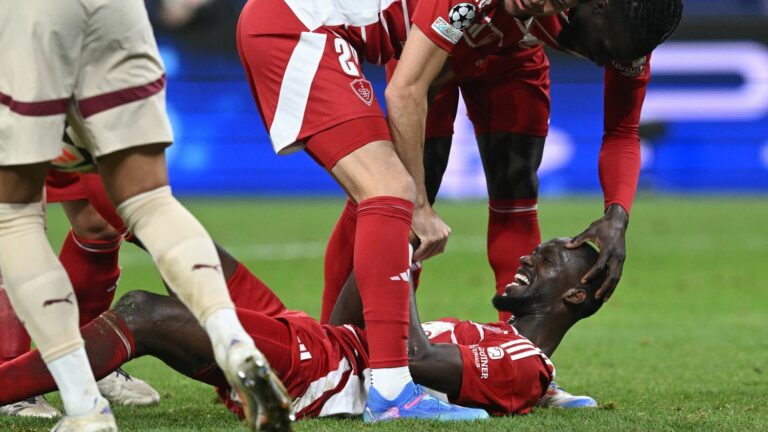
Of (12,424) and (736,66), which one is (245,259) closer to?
(12,424)

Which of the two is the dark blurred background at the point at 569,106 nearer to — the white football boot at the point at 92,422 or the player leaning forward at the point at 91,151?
the player leaning forward at the point at 91,151

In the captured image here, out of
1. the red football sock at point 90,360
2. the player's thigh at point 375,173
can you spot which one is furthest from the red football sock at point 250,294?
the red football sock at point 90,360

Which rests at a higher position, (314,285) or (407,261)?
(407,261)

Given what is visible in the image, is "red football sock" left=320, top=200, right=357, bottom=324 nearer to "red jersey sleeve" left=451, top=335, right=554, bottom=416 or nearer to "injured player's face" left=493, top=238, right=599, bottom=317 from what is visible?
"injured player's face" left=493, top=238, right=599, bottom=317

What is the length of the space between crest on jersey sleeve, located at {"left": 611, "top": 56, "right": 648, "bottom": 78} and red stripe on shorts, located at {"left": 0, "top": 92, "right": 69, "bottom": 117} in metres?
2.15

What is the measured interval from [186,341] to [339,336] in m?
0.53

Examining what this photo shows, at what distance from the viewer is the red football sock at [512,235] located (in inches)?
194

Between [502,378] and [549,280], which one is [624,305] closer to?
[549,280]

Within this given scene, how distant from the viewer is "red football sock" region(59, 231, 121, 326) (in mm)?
4352

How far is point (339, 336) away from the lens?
366 cm

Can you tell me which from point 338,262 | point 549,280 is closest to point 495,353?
point 549,280

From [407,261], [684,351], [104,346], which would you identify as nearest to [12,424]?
[104,346]

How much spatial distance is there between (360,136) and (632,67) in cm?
122

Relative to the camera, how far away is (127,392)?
4047 mm
